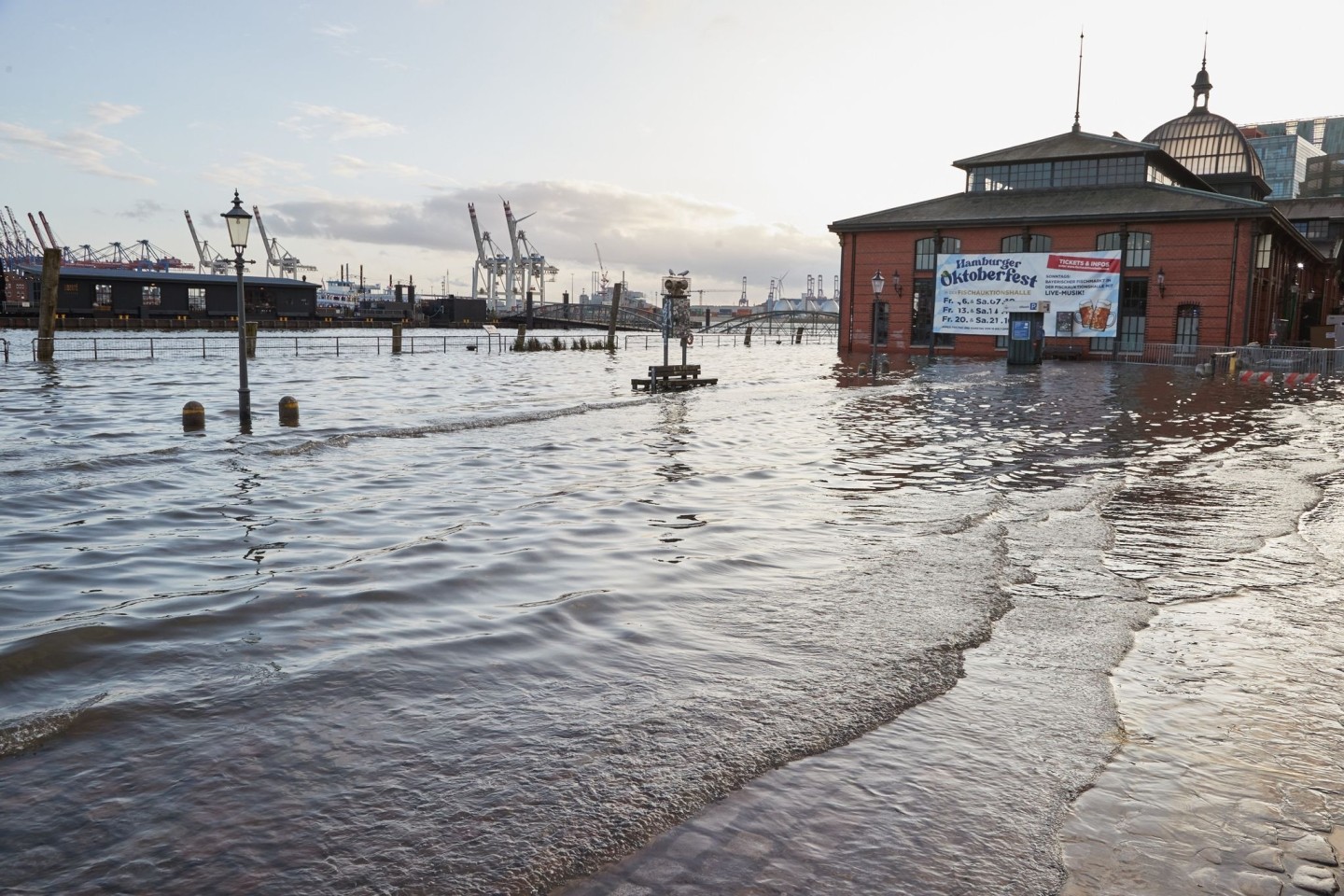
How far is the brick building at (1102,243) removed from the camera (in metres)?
40.8

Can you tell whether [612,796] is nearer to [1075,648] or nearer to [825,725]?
[825,725]

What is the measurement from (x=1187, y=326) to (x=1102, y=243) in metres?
5.24

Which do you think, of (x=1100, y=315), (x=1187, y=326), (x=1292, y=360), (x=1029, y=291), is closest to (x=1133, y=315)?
(x=1100, y=315)

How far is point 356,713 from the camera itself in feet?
16.0

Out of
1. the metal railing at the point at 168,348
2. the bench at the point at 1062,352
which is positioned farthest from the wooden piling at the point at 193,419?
the bench at the point at 1062,352

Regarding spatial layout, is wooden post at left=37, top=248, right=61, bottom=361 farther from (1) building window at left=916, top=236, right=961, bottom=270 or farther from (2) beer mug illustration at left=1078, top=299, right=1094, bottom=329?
(2) beer mug illustration at left=1078, top=299, right=1094, bottom=329

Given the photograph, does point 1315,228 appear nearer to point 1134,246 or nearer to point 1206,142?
point 1206,142

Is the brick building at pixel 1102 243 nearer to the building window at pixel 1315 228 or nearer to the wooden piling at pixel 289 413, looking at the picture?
the building window at pixel 1315 228

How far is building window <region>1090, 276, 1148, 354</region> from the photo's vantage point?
140 feet

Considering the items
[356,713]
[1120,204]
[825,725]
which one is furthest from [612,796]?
[1120,204]

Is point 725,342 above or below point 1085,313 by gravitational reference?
below

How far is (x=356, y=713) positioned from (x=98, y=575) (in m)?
4.23

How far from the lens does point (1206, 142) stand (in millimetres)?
64938

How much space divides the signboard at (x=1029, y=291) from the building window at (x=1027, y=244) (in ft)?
1.86
